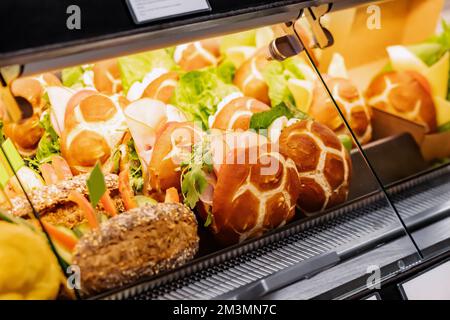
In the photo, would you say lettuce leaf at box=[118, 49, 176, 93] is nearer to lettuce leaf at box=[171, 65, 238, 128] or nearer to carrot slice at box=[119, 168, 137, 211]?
lettuce leaf at box=[171, 65, 238, 128]

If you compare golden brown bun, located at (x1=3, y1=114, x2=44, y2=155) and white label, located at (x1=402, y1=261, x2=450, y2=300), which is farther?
golden brown bun, located at (x1=3, y1=114, x2=44, y2=155)

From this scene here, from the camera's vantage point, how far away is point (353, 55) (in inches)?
104

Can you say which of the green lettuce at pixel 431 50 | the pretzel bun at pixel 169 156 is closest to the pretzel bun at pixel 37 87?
the pretzel bun at pixel 169 156

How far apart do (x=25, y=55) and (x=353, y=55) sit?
5.29ft

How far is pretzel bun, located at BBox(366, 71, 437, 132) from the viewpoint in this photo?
259 cm

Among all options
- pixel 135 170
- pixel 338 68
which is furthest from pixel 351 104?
pixel 135 170

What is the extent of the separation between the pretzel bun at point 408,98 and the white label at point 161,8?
1230 millimetres

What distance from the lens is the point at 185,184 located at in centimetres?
185

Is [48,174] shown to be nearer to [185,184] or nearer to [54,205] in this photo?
[54,205]

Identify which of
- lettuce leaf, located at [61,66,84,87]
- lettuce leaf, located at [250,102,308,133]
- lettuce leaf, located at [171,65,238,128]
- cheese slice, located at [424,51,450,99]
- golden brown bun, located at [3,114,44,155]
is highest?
lettuce leaf, located at [61,66,84,87]

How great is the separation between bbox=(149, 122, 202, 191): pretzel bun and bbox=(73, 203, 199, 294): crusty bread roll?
0.72 feet

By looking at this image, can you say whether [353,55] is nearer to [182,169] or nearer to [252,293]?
[182,169]

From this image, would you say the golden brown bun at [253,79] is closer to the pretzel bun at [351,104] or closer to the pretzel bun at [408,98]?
the pretzel bun at [351,104]

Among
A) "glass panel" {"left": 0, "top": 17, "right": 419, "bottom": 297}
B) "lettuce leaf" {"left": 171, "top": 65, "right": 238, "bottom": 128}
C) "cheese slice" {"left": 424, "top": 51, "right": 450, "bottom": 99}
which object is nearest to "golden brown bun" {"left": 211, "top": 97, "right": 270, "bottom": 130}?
"glass panel" {"left": 0, "top": 17, "right": 419, "bottom": 297}
